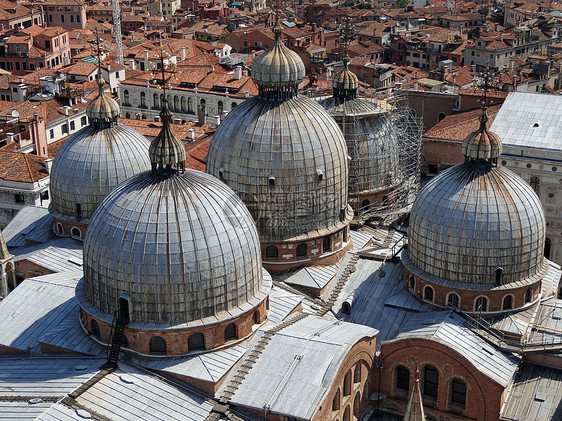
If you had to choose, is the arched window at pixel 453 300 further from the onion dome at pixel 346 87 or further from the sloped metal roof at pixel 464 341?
the onion dome at pixel 346 87

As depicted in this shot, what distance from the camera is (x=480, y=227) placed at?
37188 millimetres

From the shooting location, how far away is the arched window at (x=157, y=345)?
33500 millimetres

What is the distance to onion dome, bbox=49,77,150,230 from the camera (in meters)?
45.0

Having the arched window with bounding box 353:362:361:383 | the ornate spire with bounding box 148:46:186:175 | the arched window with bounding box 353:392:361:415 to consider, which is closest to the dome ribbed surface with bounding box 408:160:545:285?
the arched window with bounding box 353:362:361:383

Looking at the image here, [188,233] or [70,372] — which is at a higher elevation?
A: [188,233]

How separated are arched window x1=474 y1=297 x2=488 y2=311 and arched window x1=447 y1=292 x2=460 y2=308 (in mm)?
861

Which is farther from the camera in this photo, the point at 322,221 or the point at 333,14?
the point at 333,14

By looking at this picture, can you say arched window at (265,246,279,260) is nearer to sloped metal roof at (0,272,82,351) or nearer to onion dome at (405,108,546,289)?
onion dome at (405,108,546,289)

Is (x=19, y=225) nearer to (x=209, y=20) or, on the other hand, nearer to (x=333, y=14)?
(x=209, y=20)

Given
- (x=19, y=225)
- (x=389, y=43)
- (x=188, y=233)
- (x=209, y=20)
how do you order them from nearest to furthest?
1. (x=188, y=233)
2. (x=19, y=225)
3. (x=389, y=43)
4. (x=209, y=20)

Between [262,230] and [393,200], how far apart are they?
38.6 ft

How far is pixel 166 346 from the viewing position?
33.5 metres

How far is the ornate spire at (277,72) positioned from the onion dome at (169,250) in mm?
8485

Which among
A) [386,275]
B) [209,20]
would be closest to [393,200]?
[386,275]
